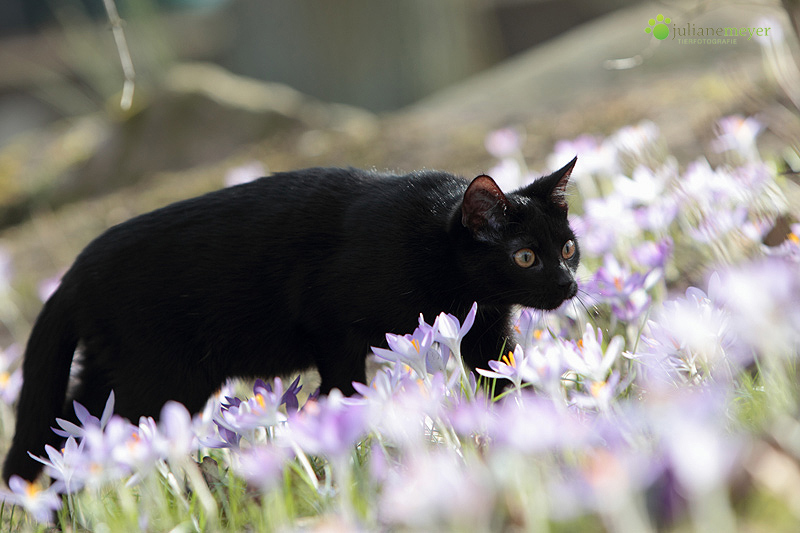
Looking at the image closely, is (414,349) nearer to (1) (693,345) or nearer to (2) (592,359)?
(2) (592,359)

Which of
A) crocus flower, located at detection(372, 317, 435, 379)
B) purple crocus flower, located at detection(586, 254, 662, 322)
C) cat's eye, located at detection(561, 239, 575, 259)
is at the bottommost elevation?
purple crocus flower, located at detection(586, 254, 662, 322)

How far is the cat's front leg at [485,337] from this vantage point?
7.74ft

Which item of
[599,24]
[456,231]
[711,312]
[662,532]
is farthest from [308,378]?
[599,24]

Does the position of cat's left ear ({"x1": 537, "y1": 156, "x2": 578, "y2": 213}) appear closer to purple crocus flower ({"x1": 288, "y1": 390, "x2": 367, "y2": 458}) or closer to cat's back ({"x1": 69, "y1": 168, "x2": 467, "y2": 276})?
cat's back ({"x1": 69, "y1": 168, "x2": 467, "y2": 276})

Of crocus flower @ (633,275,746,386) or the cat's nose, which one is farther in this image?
the cat's nose

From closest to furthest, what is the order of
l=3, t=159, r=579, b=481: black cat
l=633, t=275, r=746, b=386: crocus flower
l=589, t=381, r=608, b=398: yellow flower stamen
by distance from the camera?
l=589, t=381, r=608, b=398: yellow flower stamen, l=633, t=275, r=746, b=386: crocus flower, l=3, t=159, r=579, b=481: black cat

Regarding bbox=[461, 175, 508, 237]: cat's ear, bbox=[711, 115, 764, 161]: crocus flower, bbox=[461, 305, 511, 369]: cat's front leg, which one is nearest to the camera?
bbox=[461, 175, 508, 237]: cat's ear

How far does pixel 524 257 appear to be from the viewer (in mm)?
2225

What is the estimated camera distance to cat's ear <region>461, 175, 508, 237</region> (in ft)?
6.86

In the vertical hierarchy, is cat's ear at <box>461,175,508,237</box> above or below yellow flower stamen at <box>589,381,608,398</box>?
above

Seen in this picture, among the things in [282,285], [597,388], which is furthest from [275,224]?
[597,388]

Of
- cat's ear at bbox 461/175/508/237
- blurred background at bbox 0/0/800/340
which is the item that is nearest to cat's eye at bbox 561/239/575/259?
cat's ear at bbox 461/175/508/237

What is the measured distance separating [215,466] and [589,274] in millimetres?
1625

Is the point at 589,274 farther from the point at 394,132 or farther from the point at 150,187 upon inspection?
the point at 150,187
